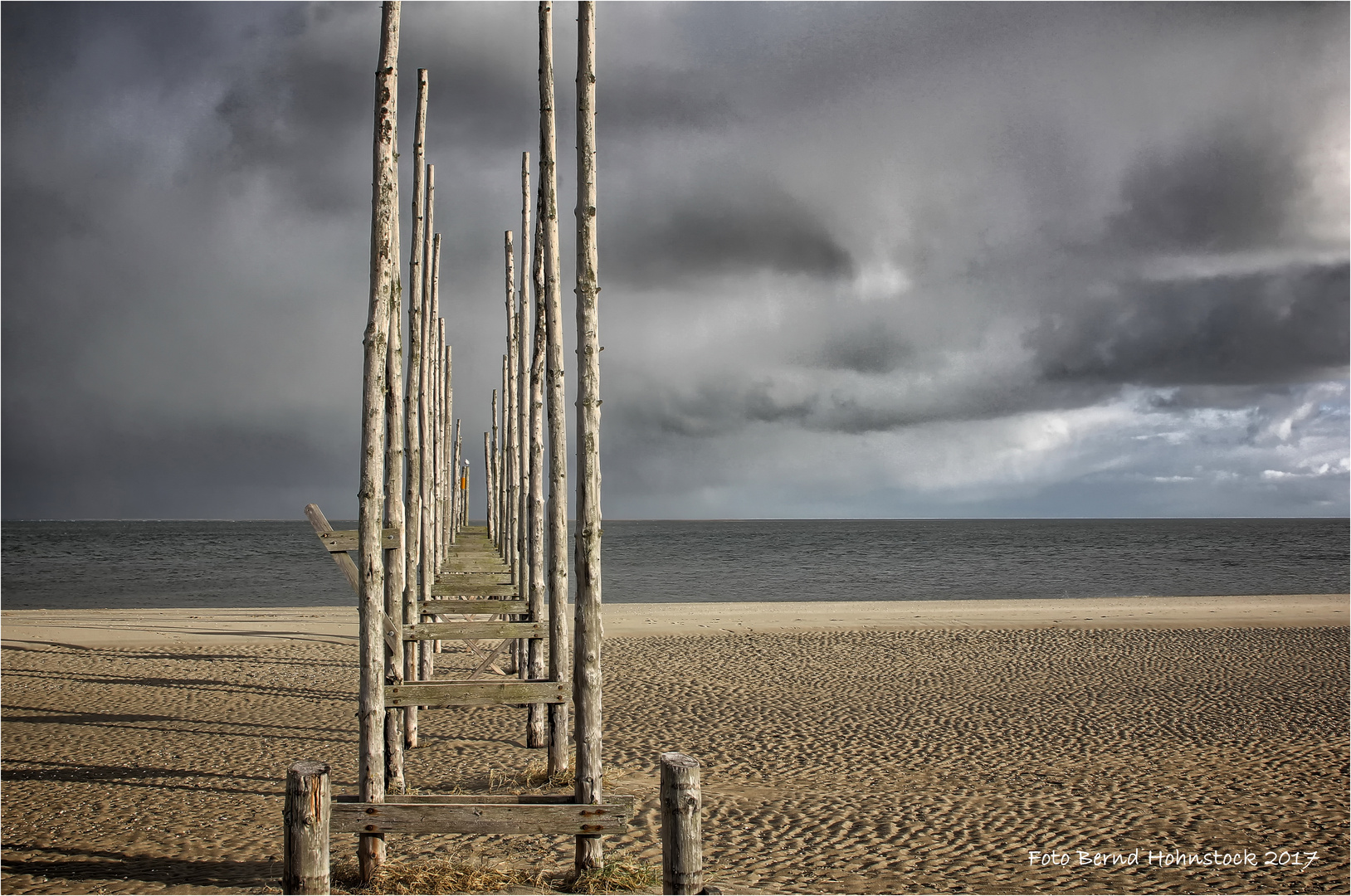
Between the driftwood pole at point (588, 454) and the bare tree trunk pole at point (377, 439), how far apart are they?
1.13m

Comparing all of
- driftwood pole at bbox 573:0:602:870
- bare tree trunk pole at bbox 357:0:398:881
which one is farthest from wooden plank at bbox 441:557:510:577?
driftwood pole at bbox 573:0:602:870

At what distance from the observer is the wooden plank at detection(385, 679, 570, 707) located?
6234mm

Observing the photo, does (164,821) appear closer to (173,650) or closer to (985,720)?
(985,720)

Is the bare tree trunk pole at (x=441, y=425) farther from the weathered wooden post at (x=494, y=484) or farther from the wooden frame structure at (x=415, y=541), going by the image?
the wooden frame structure at (x=415, y=541)

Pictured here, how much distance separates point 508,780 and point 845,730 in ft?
13.4

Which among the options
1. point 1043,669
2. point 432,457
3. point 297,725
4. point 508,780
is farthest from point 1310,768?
point 432,457

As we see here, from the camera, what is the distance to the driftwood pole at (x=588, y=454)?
16.3ft

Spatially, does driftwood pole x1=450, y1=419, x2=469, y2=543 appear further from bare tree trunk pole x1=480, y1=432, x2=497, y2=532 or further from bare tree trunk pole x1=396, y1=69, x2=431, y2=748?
bare tree trunk pole x1=396, y1=69, x2=431, y2=748

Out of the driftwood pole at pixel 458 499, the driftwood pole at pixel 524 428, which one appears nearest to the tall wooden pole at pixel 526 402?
the driftwood pole at pixel 524 428

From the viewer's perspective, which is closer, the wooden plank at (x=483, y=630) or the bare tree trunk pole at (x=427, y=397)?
the wooden plank at (x=483, y=630)

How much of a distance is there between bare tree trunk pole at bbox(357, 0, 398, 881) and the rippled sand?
1.22 meters

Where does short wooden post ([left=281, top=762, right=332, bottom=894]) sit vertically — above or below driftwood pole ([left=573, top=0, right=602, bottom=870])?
below

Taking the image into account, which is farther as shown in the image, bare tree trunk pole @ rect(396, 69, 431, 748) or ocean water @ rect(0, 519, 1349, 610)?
ocean water @ rect(0, 519, 1349, 610)

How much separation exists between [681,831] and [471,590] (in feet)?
35.4
